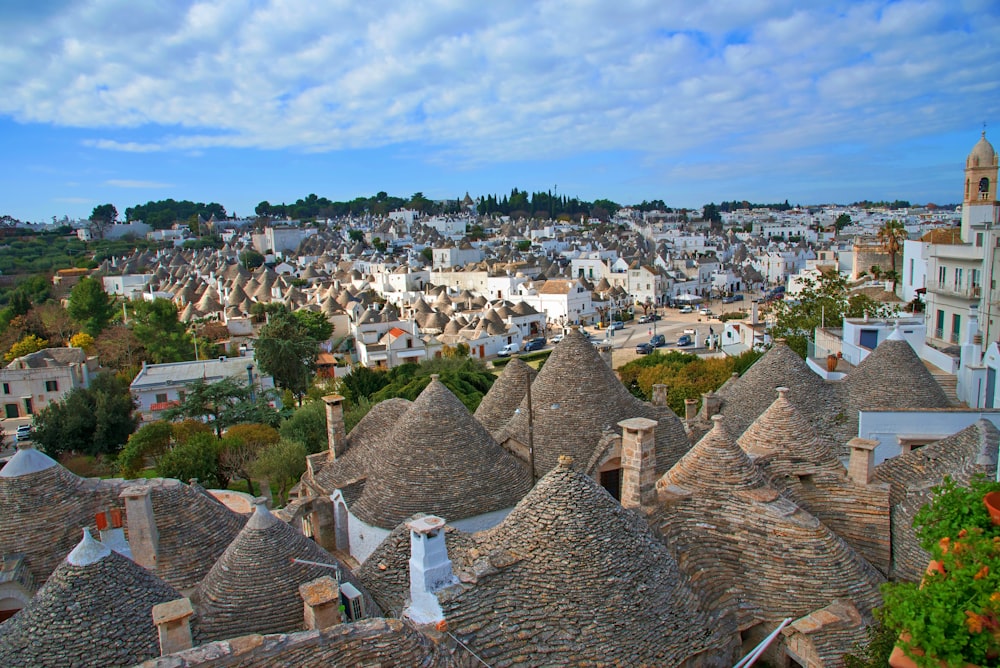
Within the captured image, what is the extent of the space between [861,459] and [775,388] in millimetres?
7027

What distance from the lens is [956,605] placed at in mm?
4664

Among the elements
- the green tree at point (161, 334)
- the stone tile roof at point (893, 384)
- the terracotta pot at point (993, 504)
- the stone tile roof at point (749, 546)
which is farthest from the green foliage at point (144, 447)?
the terracotta pot at point (993, 504)

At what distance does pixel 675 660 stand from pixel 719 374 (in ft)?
71.4

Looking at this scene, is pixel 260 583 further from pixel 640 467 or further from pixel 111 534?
pixel 640 467

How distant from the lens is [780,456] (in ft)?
37.4

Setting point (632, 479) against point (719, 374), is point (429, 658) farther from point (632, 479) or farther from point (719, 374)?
point (719, 374)

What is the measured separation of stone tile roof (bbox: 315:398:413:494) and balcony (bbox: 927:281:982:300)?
21.4 metres

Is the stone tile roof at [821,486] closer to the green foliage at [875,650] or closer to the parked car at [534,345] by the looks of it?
the green foliage at [875,650]

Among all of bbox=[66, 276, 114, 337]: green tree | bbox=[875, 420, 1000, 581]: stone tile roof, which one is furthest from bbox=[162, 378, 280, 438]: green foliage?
bbox=[66, 276, 114, 337]: green tree

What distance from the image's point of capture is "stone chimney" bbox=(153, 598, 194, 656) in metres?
7.11

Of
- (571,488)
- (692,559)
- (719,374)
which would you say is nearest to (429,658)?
(571,488)

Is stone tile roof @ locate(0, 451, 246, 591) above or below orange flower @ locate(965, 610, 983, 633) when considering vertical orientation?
below

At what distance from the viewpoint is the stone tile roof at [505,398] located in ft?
53.3

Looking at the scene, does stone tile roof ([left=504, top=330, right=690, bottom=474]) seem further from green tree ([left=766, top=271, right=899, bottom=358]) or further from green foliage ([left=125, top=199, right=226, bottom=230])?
green foliage ([left=125, top=199, right=226, bottom=230])
